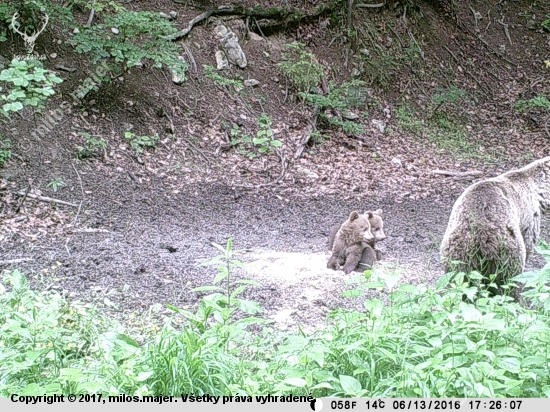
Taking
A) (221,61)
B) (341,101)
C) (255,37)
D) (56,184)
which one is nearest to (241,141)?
(221,61)

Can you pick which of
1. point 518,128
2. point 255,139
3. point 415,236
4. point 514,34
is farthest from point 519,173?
point 514,34

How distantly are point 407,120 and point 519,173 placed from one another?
680cm

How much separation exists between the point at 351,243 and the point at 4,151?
481cm

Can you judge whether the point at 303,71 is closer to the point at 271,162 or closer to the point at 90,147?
the point at 271,162

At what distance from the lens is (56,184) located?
7.66 meters

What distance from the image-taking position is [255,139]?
9906 mm

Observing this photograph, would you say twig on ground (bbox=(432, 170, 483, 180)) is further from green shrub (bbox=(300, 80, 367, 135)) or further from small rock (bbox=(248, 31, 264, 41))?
small rock (bbox=(248, 31, 264, 41))

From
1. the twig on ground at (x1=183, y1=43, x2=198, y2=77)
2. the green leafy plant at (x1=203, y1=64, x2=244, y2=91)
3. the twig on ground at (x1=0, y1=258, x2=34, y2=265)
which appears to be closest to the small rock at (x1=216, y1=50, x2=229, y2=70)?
the green leafy plant at (x1=203, y1=64, x2=244, y2=91)

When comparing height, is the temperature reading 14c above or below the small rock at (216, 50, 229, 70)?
below

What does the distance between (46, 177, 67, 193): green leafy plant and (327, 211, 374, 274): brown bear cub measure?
12.5 ft

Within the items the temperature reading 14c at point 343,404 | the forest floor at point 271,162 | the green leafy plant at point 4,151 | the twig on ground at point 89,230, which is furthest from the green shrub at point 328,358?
the green leafy plant at point 4,151

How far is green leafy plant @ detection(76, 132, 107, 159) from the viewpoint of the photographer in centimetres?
858

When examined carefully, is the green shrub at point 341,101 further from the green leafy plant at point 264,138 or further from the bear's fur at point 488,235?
the bear's fur at point 488,235

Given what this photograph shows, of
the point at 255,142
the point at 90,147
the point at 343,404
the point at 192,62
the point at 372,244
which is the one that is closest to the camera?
the point at 343,404
